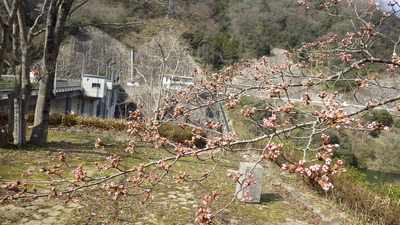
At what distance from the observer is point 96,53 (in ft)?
163

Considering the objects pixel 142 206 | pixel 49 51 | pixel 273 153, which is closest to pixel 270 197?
pixel 142 206

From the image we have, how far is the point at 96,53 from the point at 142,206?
166ft

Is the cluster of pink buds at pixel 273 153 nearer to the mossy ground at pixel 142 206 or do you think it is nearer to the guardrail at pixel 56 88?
the mossy ground at pixel 142 206

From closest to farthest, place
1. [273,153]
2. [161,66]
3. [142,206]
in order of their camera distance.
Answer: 1. [273,153]
2. [142,206]
3. [161,66]

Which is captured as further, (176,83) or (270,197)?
(176,83)

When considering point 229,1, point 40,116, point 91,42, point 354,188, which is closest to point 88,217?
point 40,116

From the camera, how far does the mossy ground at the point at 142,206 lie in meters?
3.29

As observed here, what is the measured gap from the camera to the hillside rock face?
45500 millimetres

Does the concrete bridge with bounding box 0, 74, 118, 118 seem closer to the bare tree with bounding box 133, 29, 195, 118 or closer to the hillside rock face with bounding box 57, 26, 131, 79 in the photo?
the bare tree with bounding box 133, 29, 195, 118

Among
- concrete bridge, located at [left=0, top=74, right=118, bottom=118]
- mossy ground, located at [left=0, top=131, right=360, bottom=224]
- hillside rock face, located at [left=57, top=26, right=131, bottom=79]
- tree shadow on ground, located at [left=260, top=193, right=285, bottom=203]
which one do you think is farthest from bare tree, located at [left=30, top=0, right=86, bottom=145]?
hillside rock face, located at [left=57, top=26, right=131, bottom=79]

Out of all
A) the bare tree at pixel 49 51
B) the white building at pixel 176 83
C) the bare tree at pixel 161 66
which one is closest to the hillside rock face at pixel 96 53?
the white building at pixel 176 83

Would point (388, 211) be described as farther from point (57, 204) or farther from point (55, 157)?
point (55, 157)

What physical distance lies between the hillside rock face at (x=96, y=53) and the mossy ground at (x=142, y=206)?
41485 millimetres

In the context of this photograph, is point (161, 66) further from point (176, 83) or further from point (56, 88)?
point (56, 88)
